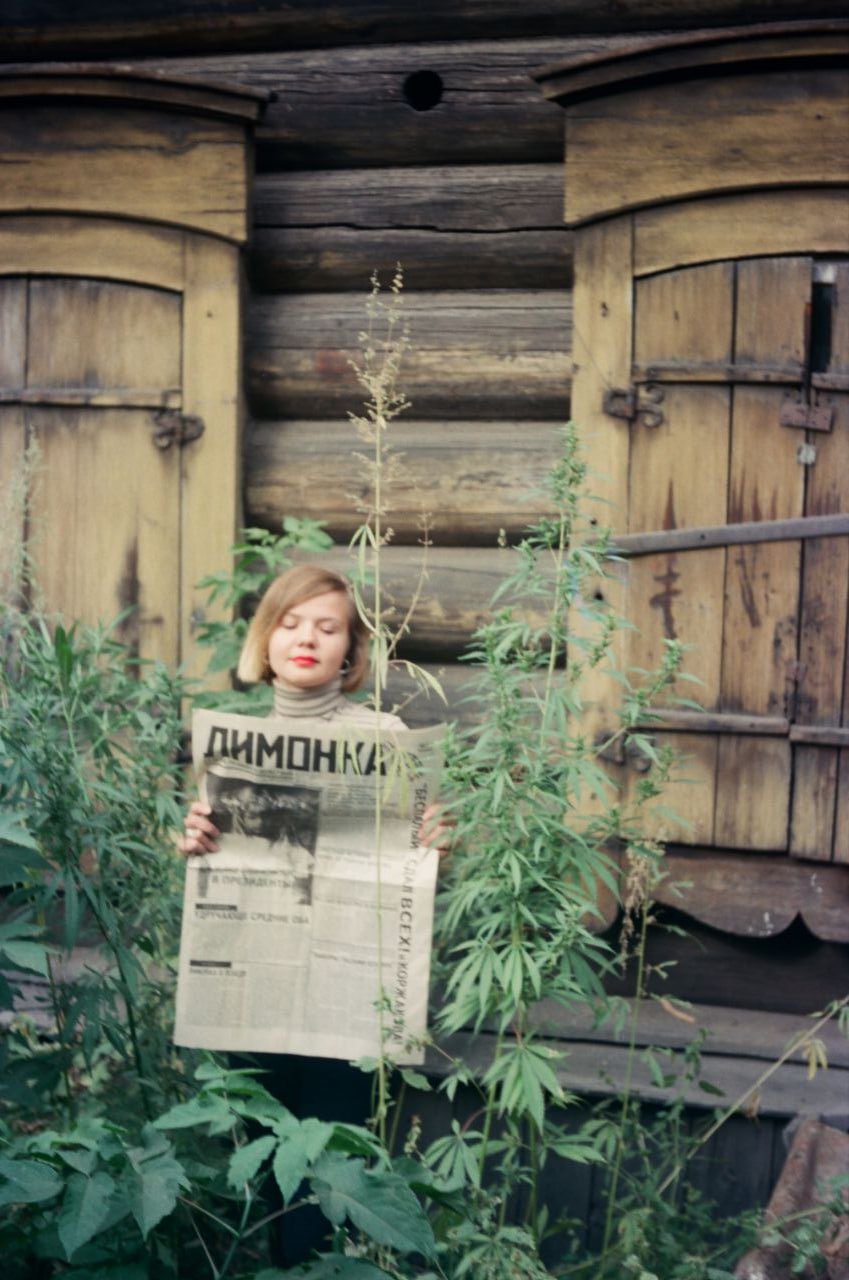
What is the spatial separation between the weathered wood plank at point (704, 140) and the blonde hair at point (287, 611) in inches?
56.9

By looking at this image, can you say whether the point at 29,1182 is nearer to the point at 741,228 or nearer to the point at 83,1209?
the point at 83,1209

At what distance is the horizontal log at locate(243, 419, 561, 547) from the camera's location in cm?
405

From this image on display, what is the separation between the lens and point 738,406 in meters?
3.73

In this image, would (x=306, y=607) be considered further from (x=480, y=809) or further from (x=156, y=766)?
(x=480, y=809)

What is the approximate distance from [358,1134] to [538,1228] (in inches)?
30.5

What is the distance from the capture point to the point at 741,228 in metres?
3.74

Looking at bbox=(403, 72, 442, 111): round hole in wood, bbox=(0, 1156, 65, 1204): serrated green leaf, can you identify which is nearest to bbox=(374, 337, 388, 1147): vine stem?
bbox=(0, 1156, 65, 1204): serrated green leaf

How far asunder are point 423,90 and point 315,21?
391 mm

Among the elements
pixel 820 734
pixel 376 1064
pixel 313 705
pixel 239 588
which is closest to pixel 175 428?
pixel 239 588

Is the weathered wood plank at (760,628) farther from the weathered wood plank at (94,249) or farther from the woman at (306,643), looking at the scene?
the weathered wood plank at (94,249)

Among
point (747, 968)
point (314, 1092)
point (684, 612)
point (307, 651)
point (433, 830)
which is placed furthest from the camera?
point (747, 968)

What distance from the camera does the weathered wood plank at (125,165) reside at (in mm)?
4066

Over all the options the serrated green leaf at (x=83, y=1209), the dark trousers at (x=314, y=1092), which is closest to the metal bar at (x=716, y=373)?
the dark trousers at (x=314, y=1092)

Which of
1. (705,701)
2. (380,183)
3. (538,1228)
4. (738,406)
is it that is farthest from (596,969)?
(380,183)
